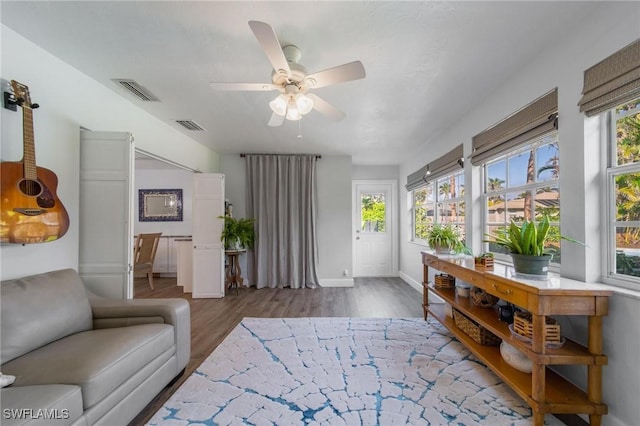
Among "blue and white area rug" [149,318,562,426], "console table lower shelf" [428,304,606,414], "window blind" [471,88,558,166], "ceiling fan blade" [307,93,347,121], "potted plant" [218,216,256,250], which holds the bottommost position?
"blue and white area rug" [149,318,562,426]

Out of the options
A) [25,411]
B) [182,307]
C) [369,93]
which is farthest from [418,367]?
[369,93]

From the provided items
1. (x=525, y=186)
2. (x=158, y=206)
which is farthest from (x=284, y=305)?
(x=158, y=206)

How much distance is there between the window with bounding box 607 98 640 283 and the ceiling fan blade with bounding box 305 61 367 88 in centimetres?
158

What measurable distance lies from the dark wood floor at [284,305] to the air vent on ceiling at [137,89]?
2.55 metres

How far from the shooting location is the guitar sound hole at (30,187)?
1.66 m

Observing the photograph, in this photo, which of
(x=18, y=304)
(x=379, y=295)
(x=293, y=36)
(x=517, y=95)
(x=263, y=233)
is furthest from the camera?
(x=263, y=233)

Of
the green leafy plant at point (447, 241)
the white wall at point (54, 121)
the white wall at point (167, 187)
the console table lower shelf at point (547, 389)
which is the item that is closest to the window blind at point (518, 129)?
the green leafy plant at point (447, 241)

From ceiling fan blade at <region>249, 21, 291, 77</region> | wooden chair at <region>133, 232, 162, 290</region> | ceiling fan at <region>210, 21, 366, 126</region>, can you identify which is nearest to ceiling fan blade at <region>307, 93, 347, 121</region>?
ceiling fan at <region>210, 21, 366, 126</region>

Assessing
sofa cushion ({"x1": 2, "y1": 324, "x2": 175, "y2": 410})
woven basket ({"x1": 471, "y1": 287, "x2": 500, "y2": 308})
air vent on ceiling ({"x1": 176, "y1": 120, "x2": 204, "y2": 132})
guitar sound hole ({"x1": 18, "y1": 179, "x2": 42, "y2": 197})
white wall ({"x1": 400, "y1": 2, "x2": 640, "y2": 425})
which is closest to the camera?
sofa cushion ({"x1": 2, "y1": 324, "x2": 175, "y2": 410})

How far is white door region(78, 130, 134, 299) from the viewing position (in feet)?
7.18

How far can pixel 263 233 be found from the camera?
15.6 feet

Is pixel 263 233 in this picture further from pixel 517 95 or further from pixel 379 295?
pixel 517 95

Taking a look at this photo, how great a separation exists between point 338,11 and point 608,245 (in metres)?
2.18

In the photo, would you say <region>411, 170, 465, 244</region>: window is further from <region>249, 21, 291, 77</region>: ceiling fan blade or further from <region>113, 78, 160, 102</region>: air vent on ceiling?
<region>113, 78, 160, 102</region>: air vent on ceiling
